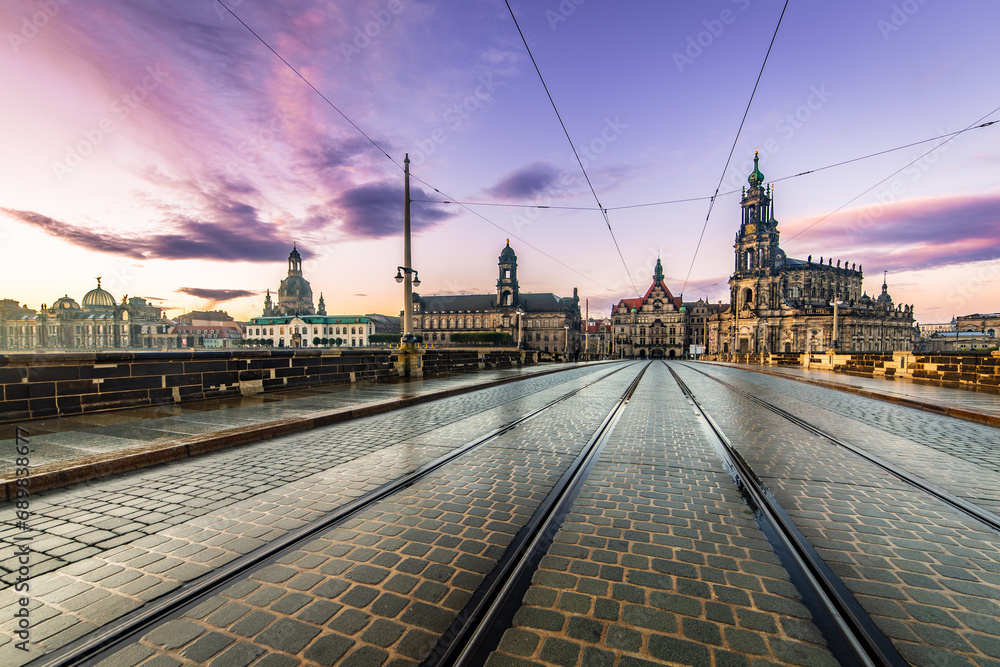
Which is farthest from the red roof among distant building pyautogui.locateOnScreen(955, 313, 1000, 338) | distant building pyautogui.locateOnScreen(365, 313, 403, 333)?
distant building pyautogui.locateOnScreen(955, 313, 1000, 338)

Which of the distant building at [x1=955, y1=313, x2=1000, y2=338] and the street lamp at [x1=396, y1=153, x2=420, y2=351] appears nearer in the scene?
the street lamp at [x1=396, y1=153, x2=420, y2=351]

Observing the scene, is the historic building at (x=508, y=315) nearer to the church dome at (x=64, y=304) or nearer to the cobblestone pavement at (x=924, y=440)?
the church dome at (x=64, y=304)

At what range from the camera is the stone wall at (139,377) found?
6.41 m

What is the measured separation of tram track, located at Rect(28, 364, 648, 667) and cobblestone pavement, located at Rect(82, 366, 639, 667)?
3.1 inches

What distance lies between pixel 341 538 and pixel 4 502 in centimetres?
313

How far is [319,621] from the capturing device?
213cm

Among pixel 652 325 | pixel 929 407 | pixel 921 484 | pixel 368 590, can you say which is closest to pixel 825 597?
pixel 368 590

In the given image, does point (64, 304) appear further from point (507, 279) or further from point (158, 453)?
point (158, 453)

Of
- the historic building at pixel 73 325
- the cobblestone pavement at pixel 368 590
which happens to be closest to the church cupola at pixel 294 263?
the historic building at pixel 73 325

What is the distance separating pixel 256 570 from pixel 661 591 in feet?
7.88

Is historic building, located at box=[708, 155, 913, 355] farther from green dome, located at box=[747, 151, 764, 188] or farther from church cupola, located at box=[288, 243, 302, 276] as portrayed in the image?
church cupola, located at box=[288, 243, 302, 276]

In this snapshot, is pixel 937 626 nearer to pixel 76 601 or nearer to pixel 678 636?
pixel 678 636

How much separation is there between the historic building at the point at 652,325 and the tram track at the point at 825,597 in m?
109

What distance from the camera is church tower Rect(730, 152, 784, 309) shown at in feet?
254
